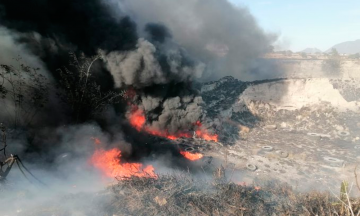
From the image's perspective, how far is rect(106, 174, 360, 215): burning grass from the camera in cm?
974

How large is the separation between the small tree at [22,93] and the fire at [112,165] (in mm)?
4523

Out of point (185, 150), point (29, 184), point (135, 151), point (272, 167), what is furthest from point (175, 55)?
point (29, 184)

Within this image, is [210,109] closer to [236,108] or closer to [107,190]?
[236,108]

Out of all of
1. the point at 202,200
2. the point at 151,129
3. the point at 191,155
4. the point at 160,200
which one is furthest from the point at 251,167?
the point at 151,129

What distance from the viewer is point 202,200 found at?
10.5 metres

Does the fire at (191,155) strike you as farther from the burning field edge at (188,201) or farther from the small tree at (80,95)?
the burning field edge at (188,201)

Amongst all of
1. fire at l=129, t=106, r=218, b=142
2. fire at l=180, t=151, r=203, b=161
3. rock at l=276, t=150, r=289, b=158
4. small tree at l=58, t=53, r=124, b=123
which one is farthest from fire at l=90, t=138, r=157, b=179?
rock at l=276, t=150, r=289, b=158

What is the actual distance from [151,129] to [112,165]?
33.5ft

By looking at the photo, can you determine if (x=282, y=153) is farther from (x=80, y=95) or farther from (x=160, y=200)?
(x=80, y=95)

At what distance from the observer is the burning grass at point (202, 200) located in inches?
384

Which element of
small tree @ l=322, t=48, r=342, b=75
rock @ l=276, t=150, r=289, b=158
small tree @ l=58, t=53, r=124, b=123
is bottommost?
rock @ l=276, t=150, r=289, b=158

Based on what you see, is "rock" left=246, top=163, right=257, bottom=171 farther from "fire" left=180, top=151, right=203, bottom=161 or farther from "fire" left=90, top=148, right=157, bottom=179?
"fire" left=90, top=148, right=157, bottom=179

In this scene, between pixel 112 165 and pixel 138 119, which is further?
pixel 138 119

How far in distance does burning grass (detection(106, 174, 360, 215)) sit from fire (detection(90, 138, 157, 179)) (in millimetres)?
2506
